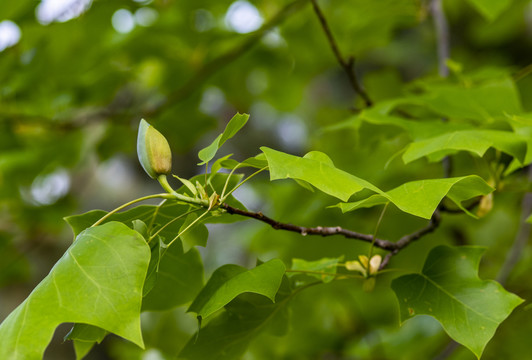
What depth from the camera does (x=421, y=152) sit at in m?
0.69

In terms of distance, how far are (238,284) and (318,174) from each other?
0.53 ft

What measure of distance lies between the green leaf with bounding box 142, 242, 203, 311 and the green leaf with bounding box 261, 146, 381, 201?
0.26m

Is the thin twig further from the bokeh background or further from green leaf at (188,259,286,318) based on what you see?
green leaf at (188,259,286,318)

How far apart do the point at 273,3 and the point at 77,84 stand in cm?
79

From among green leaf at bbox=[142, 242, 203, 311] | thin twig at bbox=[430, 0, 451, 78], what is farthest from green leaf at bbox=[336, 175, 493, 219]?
thin twig at bbox=[430, 0, 451, 78]

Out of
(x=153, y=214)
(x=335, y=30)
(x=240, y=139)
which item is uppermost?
(x=153, y=214)

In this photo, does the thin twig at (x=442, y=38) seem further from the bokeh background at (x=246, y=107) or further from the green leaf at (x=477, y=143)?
the green leaf at (x=477, y=143)

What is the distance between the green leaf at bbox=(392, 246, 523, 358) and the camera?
0.60m

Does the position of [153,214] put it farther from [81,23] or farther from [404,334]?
[404,334]

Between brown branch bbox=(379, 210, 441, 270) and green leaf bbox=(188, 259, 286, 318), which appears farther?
brown branch bbox=(379, 210, 441, 270)

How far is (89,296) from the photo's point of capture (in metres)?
0.48

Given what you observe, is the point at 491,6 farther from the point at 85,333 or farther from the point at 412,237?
the point at 85,333

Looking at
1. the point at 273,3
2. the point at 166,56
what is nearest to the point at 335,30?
the point at 273,3

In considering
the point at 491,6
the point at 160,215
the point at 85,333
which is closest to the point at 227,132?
the point at 160,215
